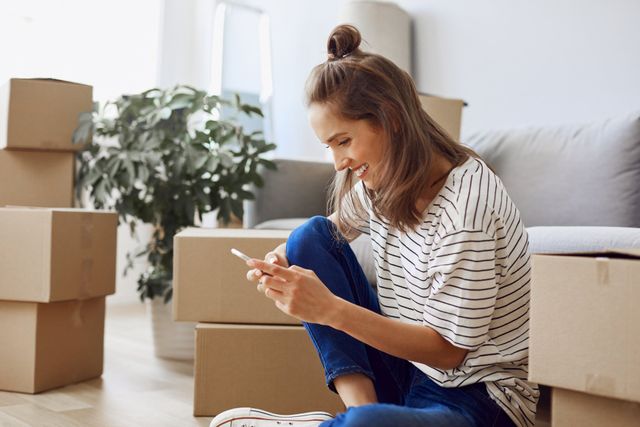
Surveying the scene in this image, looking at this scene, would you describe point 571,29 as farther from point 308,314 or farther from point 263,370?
point 308,314

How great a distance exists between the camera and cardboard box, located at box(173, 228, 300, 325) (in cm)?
157

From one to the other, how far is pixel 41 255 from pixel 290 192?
0.90 meters

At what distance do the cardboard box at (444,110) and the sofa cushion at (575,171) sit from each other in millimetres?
136

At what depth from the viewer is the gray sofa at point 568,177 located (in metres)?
1.74

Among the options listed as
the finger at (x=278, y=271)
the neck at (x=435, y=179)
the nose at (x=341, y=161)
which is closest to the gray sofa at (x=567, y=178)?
the neck at (x=435, y=179)

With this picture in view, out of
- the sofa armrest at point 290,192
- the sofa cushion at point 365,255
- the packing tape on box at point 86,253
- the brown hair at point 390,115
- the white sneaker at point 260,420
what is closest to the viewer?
the brown hair at point 390,115

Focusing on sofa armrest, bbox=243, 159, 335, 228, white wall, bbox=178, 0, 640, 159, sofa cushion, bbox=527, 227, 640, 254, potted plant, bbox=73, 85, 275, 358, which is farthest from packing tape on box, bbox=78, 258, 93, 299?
white wall, bbox=178, 0, 640, 159

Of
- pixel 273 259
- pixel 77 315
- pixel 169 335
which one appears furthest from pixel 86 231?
pixel 273 259

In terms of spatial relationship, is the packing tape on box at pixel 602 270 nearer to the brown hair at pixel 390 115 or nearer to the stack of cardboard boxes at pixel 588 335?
the stack of cardboard boxes at pixel 588 335

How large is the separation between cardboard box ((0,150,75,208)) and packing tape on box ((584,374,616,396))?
61.6 inches

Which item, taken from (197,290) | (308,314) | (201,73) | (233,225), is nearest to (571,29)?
(233,225)

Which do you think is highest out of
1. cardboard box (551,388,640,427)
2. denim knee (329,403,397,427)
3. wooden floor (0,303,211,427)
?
cardboard box (551,388,640,427)

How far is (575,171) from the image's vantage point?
6.13ft

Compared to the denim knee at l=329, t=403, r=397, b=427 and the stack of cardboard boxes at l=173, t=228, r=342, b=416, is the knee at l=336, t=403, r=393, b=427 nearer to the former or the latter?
the denim knee at l=329, t=403, r=397, b=427
